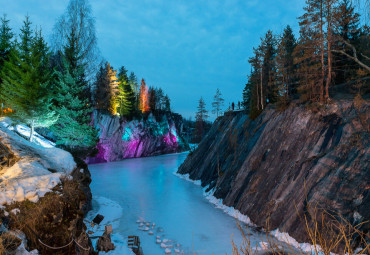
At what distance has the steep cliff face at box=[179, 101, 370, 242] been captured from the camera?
9.37m

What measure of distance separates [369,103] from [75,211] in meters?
15.0

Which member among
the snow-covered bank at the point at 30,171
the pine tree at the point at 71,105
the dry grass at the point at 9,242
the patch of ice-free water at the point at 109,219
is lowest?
the patch of ice-free water at the point at 109,219

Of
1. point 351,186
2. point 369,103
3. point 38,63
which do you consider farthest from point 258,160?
point 38,63

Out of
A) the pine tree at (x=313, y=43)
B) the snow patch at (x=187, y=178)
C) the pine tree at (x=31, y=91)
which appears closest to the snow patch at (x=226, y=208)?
the snow patch at (x=187, y=178)

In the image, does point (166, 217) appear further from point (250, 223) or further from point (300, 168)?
point (300, 168)

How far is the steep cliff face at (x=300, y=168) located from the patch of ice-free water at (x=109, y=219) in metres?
6.78

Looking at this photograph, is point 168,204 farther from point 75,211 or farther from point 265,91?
point 265,91

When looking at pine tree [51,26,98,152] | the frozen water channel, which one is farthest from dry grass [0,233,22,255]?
pine tree [51,26,98,152]

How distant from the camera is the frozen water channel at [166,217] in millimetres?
9961

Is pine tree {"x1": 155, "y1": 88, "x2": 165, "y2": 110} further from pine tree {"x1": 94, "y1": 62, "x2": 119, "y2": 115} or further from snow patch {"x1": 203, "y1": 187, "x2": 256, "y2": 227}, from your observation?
snow patch {"x1": 203, "y1": 187, "x2": 256, "y2": 227}

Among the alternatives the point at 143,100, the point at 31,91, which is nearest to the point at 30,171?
the point at 31,91

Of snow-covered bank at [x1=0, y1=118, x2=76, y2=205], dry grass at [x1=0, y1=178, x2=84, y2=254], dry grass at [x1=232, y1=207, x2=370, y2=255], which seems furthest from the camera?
snow-covered bank at [x1=0, y1=118, x2=76, y2=205]

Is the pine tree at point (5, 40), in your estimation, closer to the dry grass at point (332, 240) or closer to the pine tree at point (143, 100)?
the dry grass at point (332, 240)

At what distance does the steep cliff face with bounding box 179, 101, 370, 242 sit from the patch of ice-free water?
6777 millimetres
